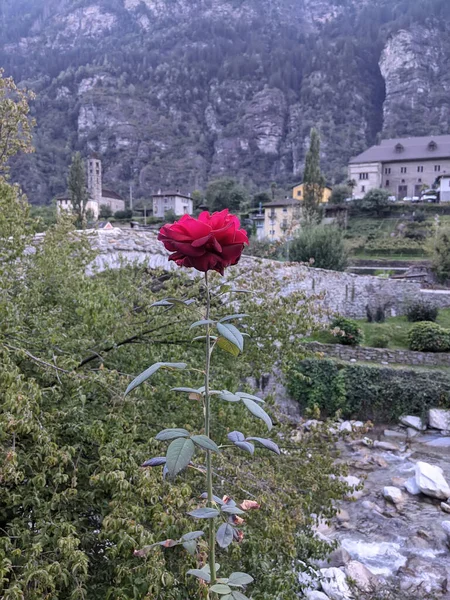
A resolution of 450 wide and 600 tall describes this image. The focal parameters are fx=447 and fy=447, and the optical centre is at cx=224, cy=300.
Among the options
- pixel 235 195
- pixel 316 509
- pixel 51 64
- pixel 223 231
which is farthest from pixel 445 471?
pixel 51 64

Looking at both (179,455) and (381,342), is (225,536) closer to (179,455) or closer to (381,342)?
(179,455)

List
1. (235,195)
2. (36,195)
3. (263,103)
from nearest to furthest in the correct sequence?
(235,195), (36,195), (263,103)

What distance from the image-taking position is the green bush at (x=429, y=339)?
12.5 meters

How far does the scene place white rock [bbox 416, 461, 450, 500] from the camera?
776cm

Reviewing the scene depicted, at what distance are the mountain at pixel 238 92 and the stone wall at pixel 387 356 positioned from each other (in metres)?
62.2

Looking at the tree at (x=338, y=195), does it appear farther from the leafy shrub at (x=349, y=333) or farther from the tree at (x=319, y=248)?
the leafy shrub at (x=349, y=333)

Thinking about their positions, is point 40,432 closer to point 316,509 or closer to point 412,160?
point 316,509

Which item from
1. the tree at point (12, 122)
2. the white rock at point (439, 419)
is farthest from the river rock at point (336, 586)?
the tree at point (12, 122)

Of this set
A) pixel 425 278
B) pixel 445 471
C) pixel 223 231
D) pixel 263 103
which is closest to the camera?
pixel 223 231

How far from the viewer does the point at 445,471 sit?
882 cm

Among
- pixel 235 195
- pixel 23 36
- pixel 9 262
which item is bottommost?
pixel 9 262

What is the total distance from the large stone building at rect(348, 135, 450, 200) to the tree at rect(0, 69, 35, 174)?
171 ft

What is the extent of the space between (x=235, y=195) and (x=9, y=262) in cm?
4637

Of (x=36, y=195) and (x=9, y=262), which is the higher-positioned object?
(x=36, y=195)
